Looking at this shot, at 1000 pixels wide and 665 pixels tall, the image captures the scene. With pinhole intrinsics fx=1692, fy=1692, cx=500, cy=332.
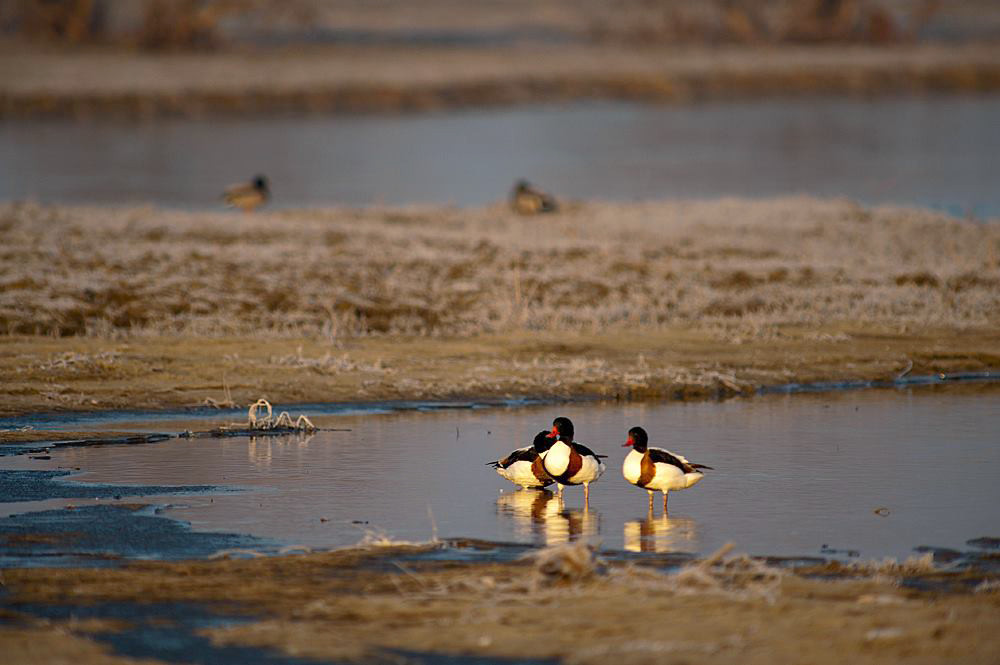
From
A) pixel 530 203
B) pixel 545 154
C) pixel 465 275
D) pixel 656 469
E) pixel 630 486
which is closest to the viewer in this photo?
pixel 656 469

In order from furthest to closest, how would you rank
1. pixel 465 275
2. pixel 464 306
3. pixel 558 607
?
pixel 465 275, pixel 464 306, pixel 558 607

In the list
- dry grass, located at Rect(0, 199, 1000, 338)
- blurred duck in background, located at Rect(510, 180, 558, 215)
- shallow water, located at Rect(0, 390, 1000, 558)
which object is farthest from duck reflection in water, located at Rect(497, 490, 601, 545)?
blurred duck in background, located at Rect(510, 180, 558, 215)

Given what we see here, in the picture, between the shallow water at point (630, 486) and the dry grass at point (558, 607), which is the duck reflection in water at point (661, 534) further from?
the dry grass at point (558, 607)

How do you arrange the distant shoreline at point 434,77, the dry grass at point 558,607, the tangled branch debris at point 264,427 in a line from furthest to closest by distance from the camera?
1. the distant shoreline at point 434,77
2. the tangled branch debris at point 264,427
3. the dry grass at point 558,607

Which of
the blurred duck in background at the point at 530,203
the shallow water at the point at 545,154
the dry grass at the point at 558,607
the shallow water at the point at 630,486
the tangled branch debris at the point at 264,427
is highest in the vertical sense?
the shallow water at the point at 545,154

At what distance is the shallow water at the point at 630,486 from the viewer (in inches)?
419

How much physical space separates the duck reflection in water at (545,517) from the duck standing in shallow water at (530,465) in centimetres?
A: 12

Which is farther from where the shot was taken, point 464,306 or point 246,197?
point 246,197

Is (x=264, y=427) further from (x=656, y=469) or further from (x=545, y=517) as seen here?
(x=656, y=469)

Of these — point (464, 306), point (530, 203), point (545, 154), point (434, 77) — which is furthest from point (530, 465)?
point (434, 77)

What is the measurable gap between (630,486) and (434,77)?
45.5 metres

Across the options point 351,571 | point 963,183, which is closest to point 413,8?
point 963,183

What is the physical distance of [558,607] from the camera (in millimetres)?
8547

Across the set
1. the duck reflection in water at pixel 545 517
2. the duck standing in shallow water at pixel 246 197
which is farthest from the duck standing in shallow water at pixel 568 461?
the duck standing in shallow water at pixel 246 197
